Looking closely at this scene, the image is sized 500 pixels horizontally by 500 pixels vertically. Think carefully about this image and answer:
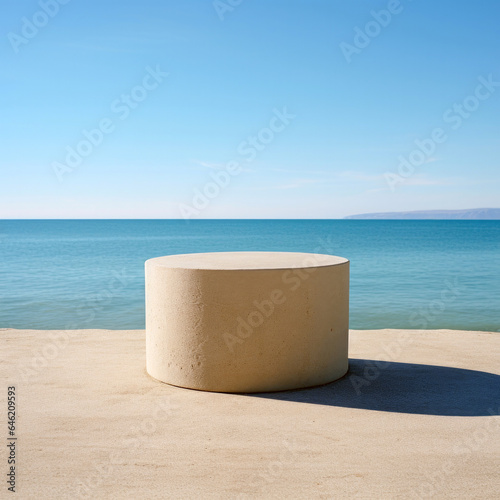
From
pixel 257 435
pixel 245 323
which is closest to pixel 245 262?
pixel 245 323

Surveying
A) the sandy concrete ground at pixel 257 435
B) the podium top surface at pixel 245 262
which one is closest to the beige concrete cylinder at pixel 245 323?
the podium top surface at pixel 245 262

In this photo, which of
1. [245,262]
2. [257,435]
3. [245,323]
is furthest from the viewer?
[245,262]

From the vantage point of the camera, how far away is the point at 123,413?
5309 millimetres

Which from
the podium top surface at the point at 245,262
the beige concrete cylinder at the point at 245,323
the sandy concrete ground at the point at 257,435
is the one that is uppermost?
the podium top surface at the point at 245,262

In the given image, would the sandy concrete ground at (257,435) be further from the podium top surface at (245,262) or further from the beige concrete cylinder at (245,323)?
the podium top surface at (245,262)

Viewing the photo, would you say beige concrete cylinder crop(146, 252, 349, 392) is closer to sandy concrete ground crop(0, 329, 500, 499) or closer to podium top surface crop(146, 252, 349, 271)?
podium top surface crop(146, 252, 349, 271)

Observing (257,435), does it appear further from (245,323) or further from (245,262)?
(245,262)

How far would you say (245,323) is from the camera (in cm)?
559

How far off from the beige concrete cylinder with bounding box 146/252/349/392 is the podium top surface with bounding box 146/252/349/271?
2cm

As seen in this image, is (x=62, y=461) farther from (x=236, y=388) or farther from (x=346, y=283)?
(x=346, y=283)

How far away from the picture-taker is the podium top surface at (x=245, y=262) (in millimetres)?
5829

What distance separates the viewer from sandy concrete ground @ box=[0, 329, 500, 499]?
12.7 ft

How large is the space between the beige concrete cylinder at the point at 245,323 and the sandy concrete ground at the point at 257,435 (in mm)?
226

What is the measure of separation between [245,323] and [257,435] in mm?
1257
